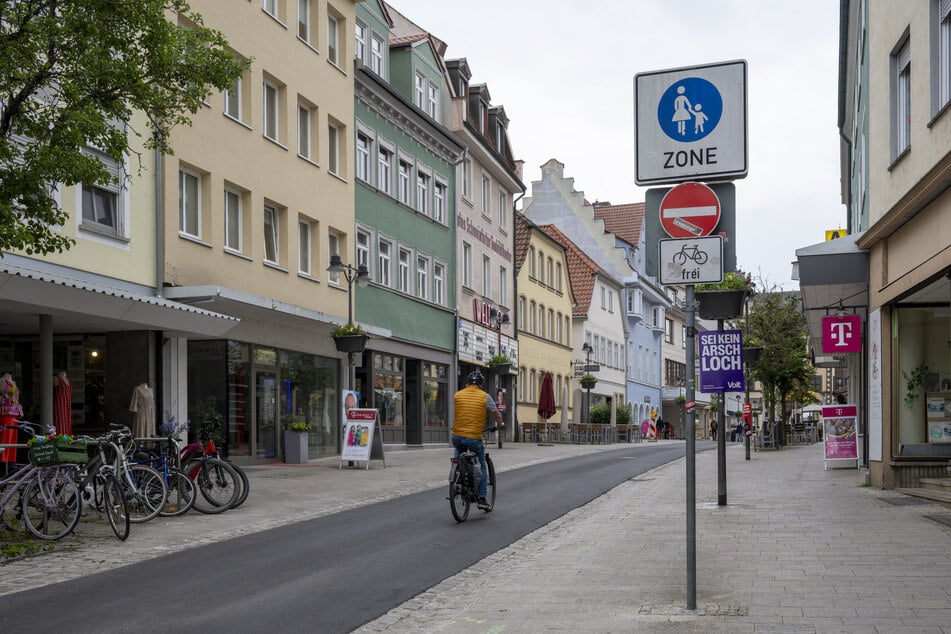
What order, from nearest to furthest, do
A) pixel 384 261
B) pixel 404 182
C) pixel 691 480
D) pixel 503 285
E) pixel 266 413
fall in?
pixel 691 480 < pixel 266 413 < pixel 384 261 < pixel 404 182 < pixel 503 285

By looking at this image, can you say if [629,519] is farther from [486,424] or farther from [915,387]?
[915,387]

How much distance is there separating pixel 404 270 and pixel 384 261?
1.62 m

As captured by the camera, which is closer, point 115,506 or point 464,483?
point 115,506

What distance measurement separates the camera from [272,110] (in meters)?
26.4

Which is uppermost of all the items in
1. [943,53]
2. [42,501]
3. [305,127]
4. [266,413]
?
[305,127]

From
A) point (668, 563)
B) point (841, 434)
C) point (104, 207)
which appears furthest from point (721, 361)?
point (104, 207)

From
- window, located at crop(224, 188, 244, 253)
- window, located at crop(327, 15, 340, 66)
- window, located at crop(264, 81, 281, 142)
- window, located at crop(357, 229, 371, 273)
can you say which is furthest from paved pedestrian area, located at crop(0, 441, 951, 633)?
window, located at crop(327, 15, 340, 66)

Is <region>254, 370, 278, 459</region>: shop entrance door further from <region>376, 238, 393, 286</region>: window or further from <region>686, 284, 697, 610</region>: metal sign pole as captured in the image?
<region>686, 284, 697, 610</region>: metal sign pole

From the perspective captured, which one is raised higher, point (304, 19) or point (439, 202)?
point (304, 19)

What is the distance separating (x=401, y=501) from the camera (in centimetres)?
1658

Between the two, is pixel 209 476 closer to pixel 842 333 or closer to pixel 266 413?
pixel 266 413

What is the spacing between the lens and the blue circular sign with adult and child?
7.36m

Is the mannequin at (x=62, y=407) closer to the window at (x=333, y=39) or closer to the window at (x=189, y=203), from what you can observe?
the window at (x=189, y=203)

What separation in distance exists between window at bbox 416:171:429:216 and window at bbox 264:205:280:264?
9320 millimetres
